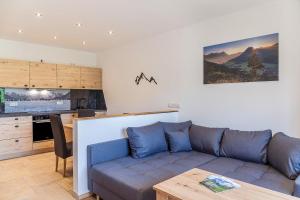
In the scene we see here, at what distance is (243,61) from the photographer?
3.11m

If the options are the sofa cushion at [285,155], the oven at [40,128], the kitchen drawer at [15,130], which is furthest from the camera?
the oven at [40,128]

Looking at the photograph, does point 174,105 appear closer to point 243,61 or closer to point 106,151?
point 243,61

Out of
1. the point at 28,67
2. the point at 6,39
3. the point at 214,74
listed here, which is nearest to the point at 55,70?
the point at 28,67

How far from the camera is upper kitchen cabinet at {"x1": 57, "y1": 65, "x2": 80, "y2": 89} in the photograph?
205 inches

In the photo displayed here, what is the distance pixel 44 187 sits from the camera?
3000mm

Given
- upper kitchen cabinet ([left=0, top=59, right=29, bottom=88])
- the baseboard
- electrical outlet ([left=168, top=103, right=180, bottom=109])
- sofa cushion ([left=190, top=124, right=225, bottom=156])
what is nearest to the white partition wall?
the baseboard

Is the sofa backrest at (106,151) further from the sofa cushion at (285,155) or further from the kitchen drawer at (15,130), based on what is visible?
the kitchen drawer at (15,130)

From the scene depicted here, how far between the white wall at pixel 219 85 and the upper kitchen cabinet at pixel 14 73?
2.12m

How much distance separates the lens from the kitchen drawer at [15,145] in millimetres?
4258

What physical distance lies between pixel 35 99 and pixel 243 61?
15.4 ft

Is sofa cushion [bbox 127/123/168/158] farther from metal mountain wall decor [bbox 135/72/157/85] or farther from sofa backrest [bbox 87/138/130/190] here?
metal mountain wall decor [bbox 135/72/157/85]

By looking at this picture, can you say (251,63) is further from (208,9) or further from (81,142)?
(81,142)

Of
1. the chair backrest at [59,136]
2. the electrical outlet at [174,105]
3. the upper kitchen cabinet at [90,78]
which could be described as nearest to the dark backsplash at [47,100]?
the upper kitchen cabinet at [90,78]

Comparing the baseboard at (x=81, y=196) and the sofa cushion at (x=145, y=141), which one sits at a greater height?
the sofa cushion at (x=145, y=141)
